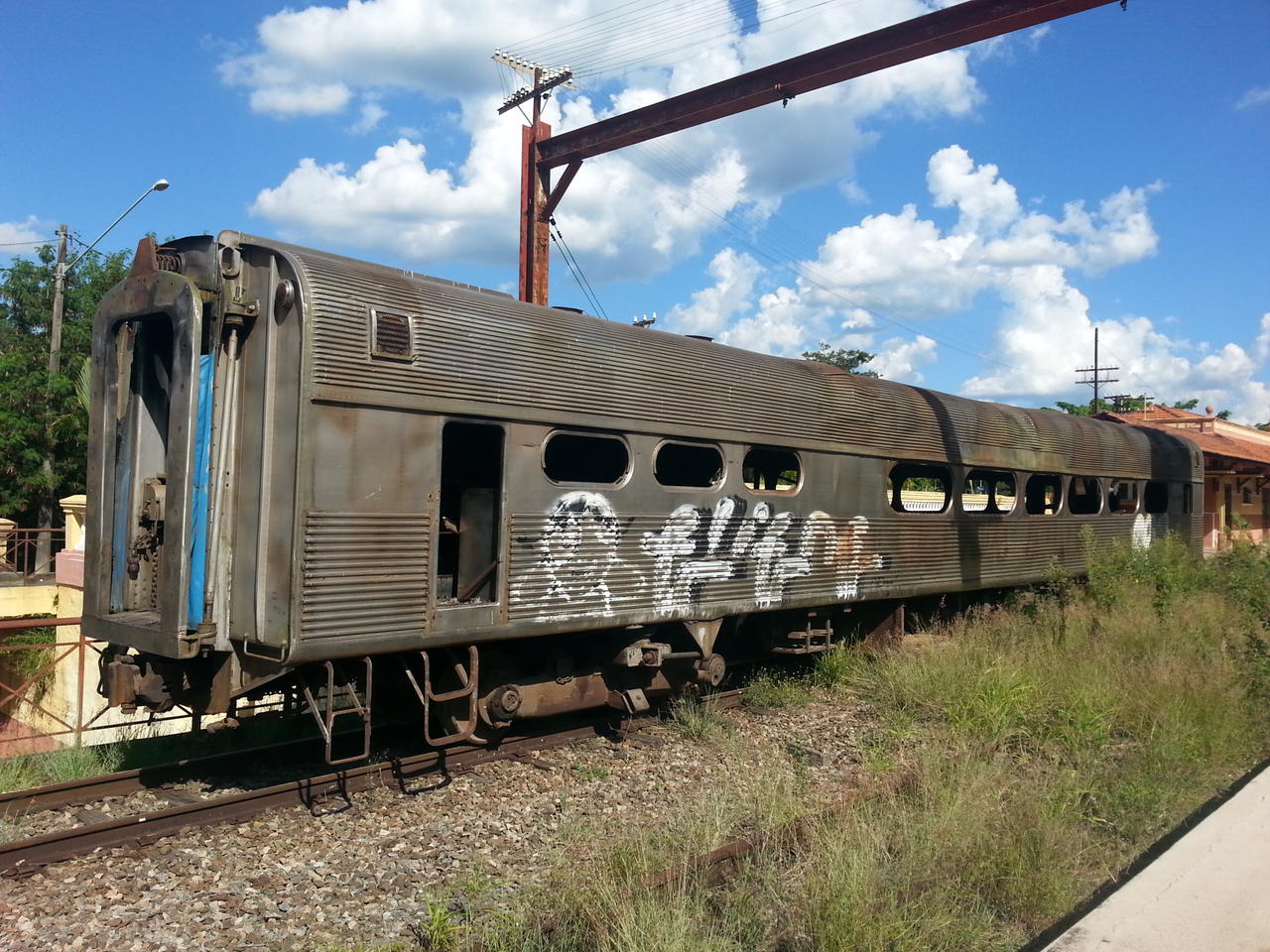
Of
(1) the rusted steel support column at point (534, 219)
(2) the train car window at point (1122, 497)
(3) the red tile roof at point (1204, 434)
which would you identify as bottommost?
(2) the train car window at point (1122, 497)

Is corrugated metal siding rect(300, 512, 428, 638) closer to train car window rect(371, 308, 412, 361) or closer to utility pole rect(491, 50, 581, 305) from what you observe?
train car window rect(371, 308, 412, 361)

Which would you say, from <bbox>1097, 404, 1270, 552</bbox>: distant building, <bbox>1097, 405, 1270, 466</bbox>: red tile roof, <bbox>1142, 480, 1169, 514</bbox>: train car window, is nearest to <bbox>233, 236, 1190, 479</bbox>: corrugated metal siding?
<bbox>1142, 480, 1169, 514</bbox>: train car window

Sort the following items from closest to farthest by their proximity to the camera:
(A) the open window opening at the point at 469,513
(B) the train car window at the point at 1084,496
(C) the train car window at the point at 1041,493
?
(A) the open window opening at the point at 469,513
(C) the train car window at the point at 1041,493
(B) the train car window at the point at 1084,496

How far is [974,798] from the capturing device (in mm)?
5305

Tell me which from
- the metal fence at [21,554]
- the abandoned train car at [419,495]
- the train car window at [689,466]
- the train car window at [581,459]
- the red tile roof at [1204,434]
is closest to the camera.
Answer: the abandoned train car at [419,495]

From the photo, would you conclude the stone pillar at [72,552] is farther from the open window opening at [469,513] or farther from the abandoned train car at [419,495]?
the open window opening at [469,513]

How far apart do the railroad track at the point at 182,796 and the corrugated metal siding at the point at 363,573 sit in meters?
1.20

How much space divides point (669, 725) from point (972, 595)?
570cm

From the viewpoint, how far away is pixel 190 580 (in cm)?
530

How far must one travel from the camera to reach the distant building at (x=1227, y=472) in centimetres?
2569

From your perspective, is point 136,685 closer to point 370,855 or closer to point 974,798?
point 370,855

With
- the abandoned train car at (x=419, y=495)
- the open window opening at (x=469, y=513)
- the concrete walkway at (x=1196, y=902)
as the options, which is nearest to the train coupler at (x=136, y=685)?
the abandoned train car at (x=419, y=495)

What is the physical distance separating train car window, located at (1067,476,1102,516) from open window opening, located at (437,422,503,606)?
30.8ft

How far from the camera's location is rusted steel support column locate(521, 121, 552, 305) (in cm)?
1752
